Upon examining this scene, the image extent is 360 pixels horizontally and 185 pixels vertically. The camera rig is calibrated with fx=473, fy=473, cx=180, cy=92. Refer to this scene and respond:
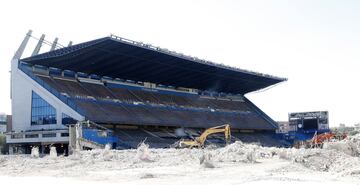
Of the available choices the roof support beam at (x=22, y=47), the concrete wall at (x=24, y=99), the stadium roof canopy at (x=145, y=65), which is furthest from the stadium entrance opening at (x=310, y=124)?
the roof support beam at (x=22, y=47)

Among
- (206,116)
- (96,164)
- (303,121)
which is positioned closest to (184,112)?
(206,116)

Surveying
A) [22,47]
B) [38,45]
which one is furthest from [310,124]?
[22,47]

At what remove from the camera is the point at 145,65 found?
80438mm

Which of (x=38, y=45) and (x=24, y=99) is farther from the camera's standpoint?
(x=38, y=45)

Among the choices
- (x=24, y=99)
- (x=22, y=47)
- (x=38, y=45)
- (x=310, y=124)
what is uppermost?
(x=38, y=45)

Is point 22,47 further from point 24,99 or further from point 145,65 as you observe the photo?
point 145,65

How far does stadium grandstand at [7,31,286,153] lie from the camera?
6838cm

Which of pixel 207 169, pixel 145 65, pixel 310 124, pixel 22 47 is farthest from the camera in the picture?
pixel 310 124

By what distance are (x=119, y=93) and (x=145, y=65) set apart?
669 centimetres

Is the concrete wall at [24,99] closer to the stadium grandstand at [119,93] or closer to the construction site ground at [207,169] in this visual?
the stadium grandstand at [119,93]

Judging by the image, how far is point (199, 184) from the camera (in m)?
20.1

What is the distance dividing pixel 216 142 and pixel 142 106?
555 inches

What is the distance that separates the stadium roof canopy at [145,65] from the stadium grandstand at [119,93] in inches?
5.7

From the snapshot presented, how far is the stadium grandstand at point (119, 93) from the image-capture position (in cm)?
6838
